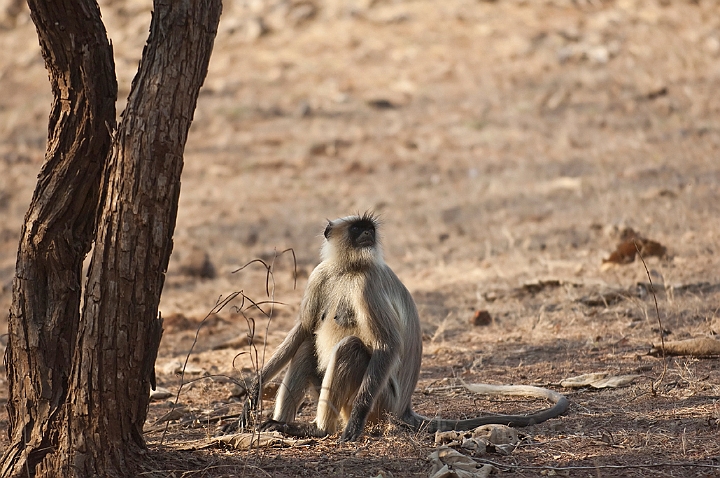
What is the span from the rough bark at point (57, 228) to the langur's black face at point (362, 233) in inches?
62.9

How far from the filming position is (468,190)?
38.0 feet

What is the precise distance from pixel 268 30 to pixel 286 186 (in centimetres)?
681

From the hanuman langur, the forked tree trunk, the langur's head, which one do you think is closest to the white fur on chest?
the hanuman langur

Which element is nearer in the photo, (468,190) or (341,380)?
(341,380)

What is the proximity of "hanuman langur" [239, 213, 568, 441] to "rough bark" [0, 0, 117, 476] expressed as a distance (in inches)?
39.6

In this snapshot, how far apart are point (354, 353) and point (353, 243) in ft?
2.20

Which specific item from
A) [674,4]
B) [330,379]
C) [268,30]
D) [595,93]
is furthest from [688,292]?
[268,30]

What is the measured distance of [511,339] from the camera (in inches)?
249

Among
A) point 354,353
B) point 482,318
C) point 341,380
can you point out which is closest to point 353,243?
point 354,353

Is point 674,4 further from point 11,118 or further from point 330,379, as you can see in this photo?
point 330,379

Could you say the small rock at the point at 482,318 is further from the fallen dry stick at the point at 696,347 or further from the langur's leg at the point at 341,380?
the langur's leg at the point at 341,380

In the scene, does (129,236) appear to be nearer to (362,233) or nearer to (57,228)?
(57,228)

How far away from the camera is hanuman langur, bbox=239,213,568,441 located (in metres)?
4.40

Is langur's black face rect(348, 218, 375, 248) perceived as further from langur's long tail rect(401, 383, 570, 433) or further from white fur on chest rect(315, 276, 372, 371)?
langur's long tail rect(401, 383, 570, 433)
